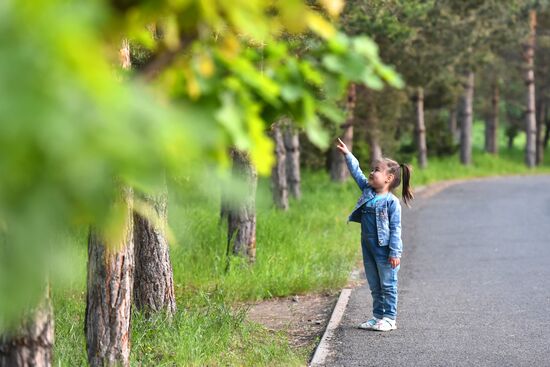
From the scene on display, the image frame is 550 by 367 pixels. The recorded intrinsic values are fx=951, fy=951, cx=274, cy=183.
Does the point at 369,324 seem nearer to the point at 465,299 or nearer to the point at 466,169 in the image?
the point at 465,299

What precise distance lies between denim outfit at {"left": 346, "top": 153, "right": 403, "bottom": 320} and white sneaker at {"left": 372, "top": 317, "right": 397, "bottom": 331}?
5cm

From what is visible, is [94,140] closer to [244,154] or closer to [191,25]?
[191,25]

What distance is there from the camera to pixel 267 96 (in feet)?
7.66

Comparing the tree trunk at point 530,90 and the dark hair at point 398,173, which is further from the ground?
the tree trunk at point 530,90

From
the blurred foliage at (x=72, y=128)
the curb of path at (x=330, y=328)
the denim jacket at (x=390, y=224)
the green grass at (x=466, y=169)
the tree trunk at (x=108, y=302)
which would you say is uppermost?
the green grass at (x=466, y=169)

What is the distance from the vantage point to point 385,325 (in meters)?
8.28

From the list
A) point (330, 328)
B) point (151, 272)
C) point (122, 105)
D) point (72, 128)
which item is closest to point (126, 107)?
point (122, 105)

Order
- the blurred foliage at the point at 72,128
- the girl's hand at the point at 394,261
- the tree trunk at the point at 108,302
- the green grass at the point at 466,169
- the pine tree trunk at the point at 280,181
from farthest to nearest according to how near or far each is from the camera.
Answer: the green grass at the point at 466,169, the pine tree trunk at the point at 280,181, the girl's hand at the point at 394,261, the tree trunk at the point at 108,302, the blurred foliage at the point at 72,128

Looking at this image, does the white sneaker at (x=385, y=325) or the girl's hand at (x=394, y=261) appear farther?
the white sneaker at (x=385, y=325)

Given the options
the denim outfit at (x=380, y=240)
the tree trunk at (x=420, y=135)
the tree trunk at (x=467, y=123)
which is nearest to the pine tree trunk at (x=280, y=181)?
the denim outfit at (x=380, y=240)

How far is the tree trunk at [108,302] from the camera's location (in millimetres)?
6312

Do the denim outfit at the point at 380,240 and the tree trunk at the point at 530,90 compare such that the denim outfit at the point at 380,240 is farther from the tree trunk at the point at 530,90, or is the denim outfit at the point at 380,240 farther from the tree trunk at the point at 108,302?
the tree trunk at the point at 530,90

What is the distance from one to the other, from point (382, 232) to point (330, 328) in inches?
39.5

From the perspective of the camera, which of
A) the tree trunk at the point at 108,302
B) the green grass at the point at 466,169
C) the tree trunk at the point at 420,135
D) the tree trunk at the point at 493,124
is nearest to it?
the tree trunk at the point at 108,302
